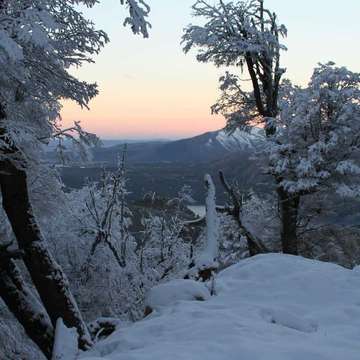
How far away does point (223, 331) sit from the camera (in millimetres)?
5328

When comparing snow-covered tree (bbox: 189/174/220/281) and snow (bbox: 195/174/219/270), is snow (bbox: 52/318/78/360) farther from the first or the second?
snow (bbox: 195/174/219/270)

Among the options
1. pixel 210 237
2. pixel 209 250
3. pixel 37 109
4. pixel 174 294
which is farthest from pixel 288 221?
pixel 37 109

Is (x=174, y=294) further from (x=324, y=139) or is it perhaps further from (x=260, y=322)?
(x=324, y=139)

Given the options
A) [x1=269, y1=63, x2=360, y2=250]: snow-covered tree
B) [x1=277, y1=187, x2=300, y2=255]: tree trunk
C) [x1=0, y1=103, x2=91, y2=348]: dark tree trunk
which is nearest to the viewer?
[x1=0, y1=103, x2=91, y2=348]: dark tree trunk

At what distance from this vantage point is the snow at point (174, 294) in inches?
284

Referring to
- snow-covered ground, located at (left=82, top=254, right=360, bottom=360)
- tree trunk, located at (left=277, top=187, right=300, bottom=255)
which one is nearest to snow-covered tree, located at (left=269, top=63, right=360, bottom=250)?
tree trunk, located at (left=277, top=187, right=300, bottom=255)

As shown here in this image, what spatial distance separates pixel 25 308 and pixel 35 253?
0.83m

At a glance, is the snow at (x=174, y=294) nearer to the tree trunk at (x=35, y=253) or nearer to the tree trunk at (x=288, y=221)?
the tree trunk at (x=35, y=253)

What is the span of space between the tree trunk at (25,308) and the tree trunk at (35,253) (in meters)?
0.21

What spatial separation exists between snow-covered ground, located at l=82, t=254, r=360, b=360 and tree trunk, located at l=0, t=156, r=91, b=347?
1297mm

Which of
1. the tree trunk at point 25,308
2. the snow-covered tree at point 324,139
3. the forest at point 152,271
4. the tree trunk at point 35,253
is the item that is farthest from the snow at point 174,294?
the snow-covered tree at point 324,139

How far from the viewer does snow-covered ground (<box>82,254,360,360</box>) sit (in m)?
4.69

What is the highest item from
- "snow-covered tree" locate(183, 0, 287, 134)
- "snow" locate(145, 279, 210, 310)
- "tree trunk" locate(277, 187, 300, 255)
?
"snow-covered tree" locate(183, 0, 287, 134)

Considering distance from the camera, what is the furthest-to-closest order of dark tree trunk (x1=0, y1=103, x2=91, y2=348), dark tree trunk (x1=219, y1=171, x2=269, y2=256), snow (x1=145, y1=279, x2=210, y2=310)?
dark tree trunk (x1=219, y1=171, x2=269, y2=256)
snow (x1=145, y1=279, x2=210, y2=310)
dark tree trunk (x1=0, y1=103, x2=91, y2=348)
